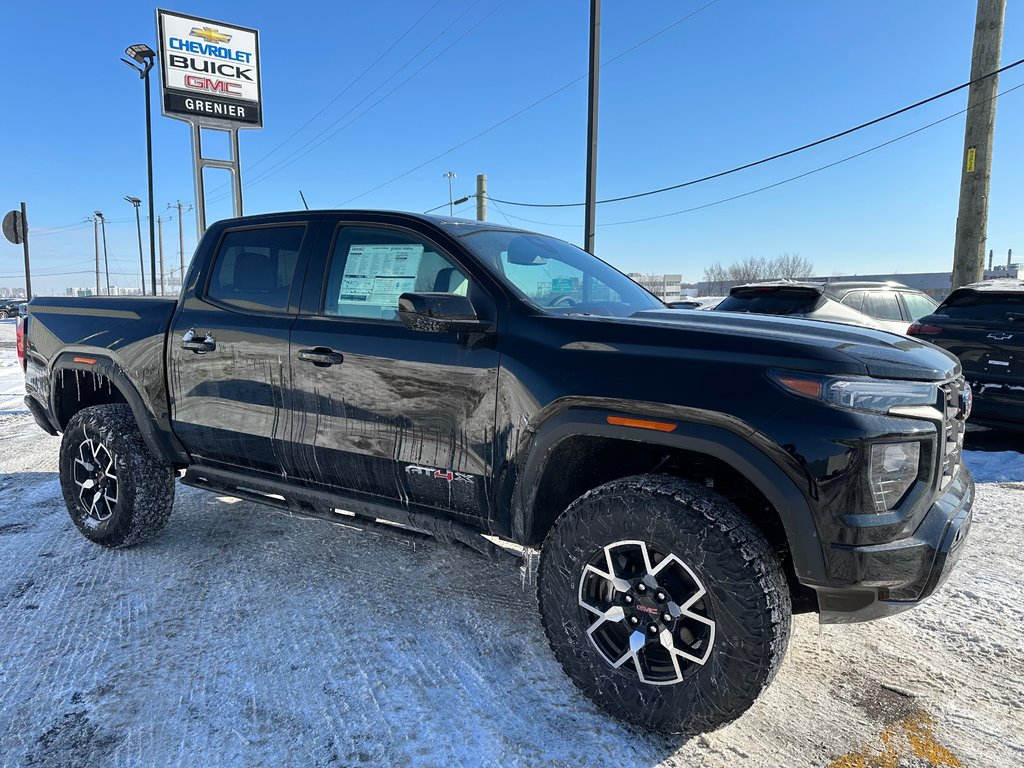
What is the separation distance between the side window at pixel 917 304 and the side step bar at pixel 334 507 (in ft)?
24.4

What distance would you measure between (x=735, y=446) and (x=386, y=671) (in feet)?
5.47

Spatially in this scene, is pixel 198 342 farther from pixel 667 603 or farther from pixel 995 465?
pixel 995 465

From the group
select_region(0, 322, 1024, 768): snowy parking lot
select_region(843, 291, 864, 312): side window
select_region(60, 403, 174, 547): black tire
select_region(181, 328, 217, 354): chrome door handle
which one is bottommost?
select_region(0, 322, 1024, 768): snowy parking lot

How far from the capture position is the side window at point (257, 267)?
3.37 m

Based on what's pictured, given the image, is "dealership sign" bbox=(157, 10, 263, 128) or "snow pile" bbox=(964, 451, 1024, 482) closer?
"snow pile" bbox=(964, 451, 1024, 482)

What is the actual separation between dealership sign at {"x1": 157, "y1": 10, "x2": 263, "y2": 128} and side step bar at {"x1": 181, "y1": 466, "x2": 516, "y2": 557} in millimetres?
11825

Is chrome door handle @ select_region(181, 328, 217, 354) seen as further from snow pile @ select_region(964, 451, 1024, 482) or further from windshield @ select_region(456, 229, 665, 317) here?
snow pile @ select_region(964, 451, 1024, 482)

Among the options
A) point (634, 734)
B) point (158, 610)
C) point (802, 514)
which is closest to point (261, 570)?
point (158, 610)

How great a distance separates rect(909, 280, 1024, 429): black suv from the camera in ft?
18.2

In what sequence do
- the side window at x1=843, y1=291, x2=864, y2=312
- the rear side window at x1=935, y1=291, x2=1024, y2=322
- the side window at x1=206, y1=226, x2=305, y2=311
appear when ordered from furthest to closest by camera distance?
the side window at x1=843, y1=291, x2=864, y2=312
the rear side window at x1=935, y1=291, x2=1024, y2=322
the side window at x1=206, y1=226, x2=305, y2=311

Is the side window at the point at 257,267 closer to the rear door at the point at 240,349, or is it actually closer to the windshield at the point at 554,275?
the rear door at the point at 240,349

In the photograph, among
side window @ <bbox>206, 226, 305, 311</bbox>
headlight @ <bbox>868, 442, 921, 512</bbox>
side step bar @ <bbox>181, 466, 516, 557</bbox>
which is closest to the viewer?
headlight @ <bbox>868, 442, 921, 512</bbox>

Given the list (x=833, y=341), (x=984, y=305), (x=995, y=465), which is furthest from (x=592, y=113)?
(x=833, y=341)

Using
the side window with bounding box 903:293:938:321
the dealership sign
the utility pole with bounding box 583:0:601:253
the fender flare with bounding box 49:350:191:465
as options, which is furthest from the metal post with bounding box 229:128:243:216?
the side window with bounding box 903:293:938:321
